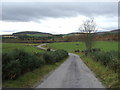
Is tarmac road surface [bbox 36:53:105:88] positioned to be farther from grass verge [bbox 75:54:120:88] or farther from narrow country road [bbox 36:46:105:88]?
grass verge [bbox 75:54:120:88]

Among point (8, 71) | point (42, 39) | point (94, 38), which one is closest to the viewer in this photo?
point (8, 71)

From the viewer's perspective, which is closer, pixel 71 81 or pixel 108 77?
pixel 71 81

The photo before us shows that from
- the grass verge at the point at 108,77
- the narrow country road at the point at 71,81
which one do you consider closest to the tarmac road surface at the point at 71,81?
the narrow country road at the point at 71,81

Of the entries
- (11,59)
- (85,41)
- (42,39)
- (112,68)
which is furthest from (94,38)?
(42,39)

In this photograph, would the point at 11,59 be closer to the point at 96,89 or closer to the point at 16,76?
the point at 16,76

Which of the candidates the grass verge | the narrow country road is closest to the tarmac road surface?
the narrow country road

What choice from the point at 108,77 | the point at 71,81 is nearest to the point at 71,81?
the point at 71,81

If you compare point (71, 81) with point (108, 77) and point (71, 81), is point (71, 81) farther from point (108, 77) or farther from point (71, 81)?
point (108, 77)

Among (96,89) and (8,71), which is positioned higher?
(8,71)

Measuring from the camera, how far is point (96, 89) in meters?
10.3

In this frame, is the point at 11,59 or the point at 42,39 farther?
the point at 42,39

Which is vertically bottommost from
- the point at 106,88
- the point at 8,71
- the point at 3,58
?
the point at 106,88

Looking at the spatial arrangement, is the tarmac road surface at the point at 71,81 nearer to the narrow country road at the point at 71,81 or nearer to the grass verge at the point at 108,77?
the narrow country road at the point at 71,81

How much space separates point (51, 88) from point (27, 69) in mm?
5923
